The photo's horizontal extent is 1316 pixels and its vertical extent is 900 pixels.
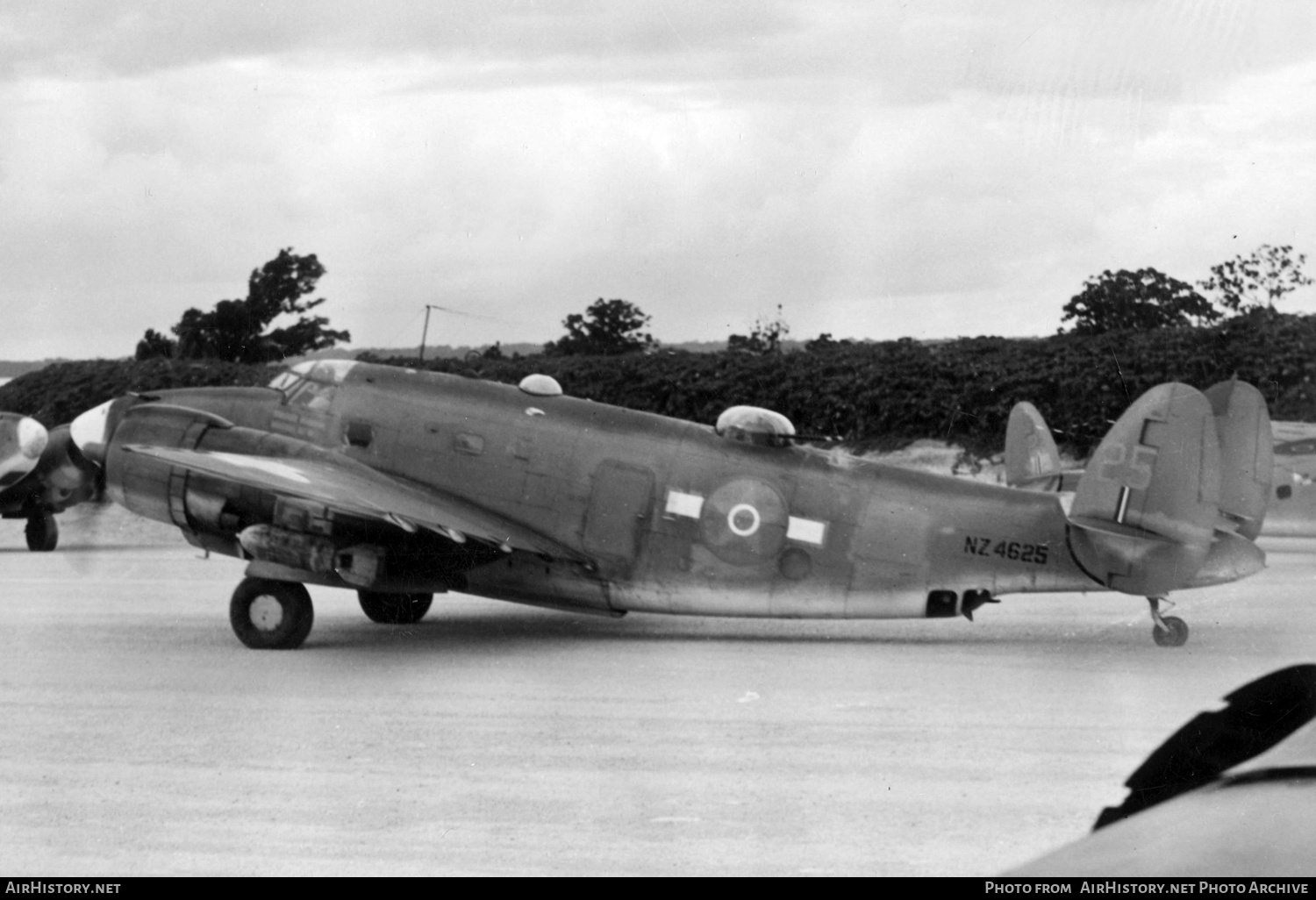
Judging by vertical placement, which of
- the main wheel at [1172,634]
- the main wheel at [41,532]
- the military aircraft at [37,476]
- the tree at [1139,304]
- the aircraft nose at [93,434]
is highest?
the tree at [1139,304]

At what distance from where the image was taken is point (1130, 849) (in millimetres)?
1760

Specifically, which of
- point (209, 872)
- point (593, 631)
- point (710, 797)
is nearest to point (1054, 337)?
point (593, 631)

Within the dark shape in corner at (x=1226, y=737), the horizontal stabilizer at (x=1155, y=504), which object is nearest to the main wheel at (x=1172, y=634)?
the horizontal stabilizer at (x=1155, y=504)

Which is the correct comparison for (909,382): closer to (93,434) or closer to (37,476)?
(37,476)

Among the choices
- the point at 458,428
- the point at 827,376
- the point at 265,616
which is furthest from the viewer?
the point at 827,376

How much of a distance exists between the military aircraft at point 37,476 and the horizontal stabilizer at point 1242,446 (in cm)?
1826

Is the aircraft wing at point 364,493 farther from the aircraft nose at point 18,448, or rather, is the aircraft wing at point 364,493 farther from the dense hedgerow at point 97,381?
the dense hedgerow at point 97,381

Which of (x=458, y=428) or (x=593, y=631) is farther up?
(x=458, y=428)

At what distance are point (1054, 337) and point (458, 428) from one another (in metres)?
15.1

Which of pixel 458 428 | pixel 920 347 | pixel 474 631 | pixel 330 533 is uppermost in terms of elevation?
pixel 920 347

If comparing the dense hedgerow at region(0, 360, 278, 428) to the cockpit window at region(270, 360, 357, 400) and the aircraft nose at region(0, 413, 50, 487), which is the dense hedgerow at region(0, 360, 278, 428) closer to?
the aircraft nose at region(0, 413, 50, 487)

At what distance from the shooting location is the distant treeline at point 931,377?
78.7 feet

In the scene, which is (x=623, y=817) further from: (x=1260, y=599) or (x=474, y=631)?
(x=1260, y=599)

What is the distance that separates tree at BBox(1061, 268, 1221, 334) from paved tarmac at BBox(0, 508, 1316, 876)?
30.6ft
